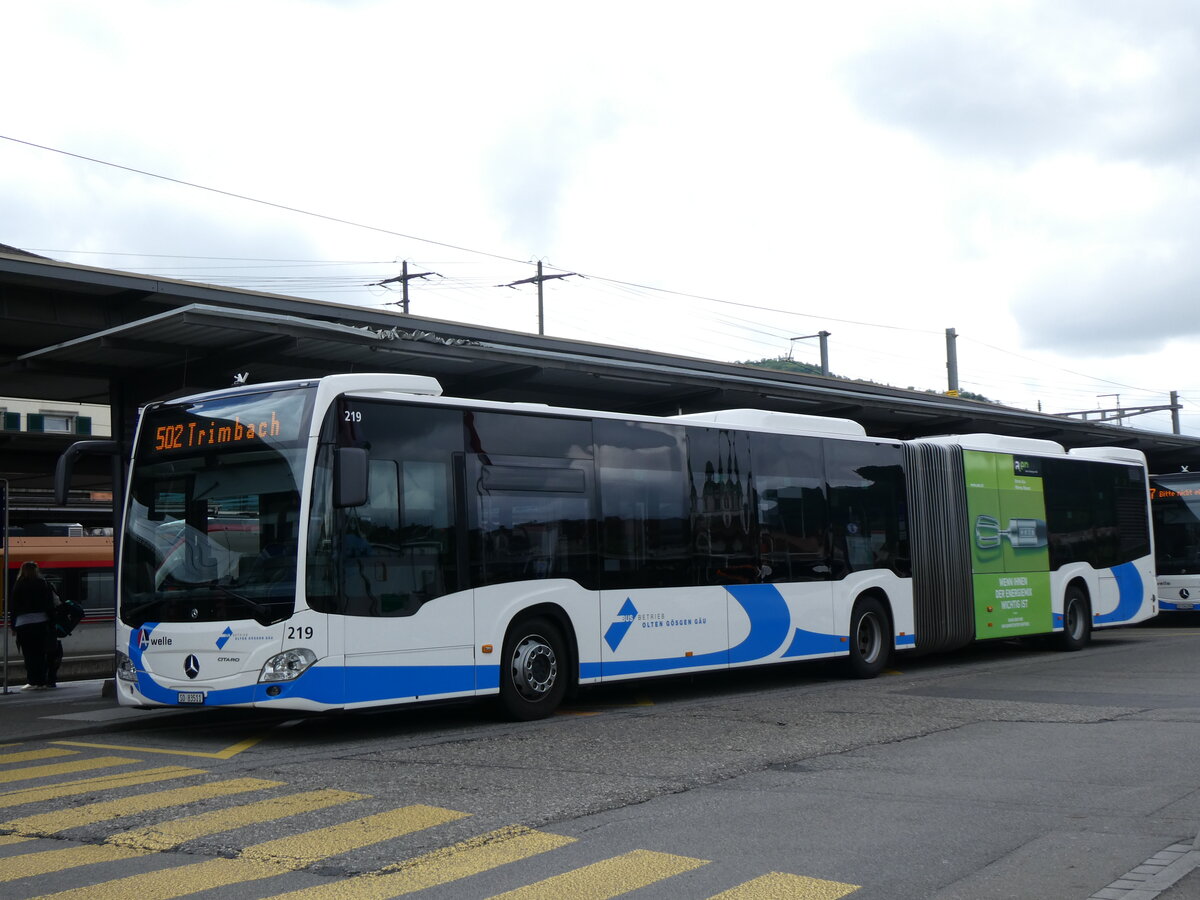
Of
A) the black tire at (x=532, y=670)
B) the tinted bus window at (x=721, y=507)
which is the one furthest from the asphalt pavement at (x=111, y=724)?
the tinted bus window at (x=721, y=507)

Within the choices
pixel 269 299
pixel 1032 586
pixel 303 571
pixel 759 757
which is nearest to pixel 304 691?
pixel 303 571

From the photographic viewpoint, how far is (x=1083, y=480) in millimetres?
21219

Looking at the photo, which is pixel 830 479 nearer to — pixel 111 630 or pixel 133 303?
pixel 133 303

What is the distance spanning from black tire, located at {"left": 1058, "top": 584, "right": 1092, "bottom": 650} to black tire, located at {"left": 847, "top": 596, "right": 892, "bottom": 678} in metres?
4.95

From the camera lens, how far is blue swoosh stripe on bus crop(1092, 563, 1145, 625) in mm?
21500

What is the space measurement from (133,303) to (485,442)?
6783mm

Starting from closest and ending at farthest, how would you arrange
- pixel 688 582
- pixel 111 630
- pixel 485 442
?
pixel 485 442 < pixel 688 582 < pixel 111 630

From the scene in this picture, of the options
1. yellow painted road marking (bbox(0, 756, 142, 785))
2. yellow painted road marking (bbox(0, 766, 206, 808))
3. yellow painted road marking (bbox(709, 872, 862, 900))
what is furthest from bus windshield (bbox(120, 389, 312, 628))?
yellow painted road marking (bbox(709, 872, 862, 900))

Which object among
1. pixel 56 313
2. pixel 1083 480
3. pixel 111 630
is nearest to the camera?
pixel 56 313

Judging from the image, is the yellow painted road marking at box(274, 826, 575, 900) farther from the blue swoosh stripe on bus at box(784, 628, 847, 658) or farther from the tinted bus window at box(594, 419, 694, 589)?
the blue swoosh stripe on bus at box(784, 628, 847, 658)

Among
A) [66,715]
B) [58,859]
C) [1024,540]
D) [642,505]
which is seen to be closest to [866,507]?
[1024,540]

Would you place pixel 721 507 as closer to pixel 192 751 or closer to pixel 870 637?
pixel 870 637

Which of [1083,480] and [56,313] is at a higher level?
[56,313]

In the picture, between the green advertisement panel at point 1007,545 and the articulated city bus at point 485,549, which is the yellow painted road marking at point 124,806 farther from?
the green advertisement panel at point 1007,545
